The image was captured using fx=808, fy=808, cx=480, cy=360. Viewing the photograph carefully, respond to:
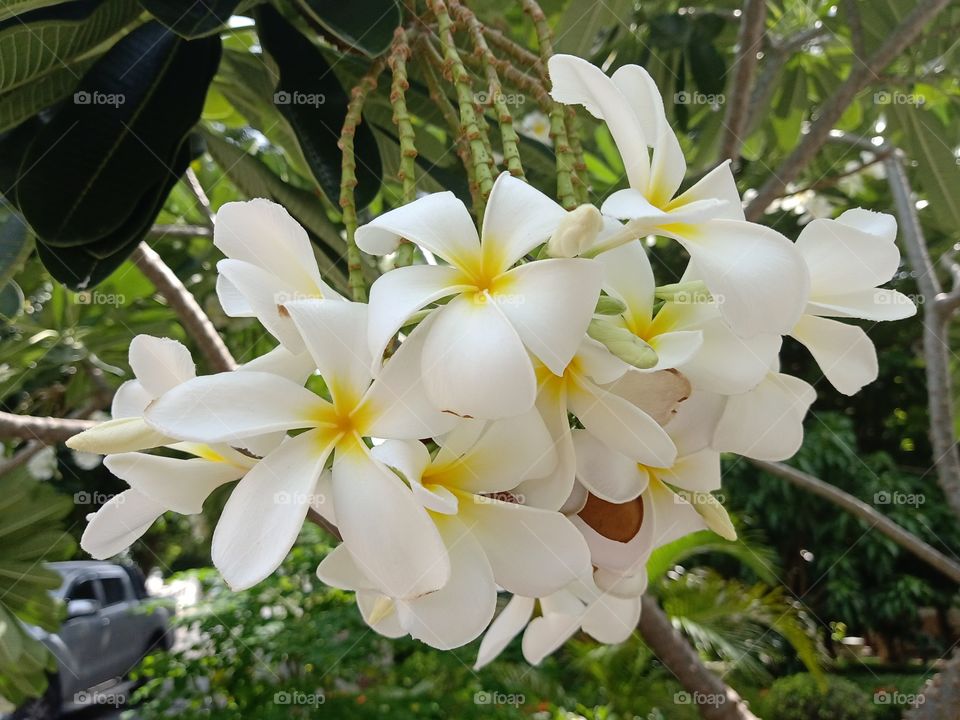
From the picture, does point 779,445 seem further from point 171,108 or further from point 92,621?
point 92,621

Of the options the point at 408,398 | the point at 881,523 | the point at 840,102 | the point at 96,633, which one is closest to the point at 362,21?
the point at 408,398

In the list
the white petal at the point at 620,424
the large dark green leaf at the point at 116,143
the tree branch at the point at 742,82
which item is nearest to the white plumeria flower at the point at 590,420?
the white petal at the point at 620,424

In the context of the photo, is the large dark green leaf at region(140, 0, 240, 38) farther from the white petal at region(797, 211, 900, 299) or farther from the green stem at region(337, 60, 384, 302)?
the white petal at region(797, 211, 900, 299)

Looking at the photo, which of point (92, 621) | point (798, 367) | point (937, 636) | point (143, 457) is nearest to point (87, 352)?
point (143, 457)

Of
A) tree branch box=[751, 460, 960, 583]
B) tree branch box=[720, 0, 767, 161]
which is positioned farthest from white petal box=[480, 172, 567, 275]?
tree branch box=[751, 460, 960, 583]

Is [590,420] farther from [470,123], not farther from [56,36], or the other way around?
[56,36]
